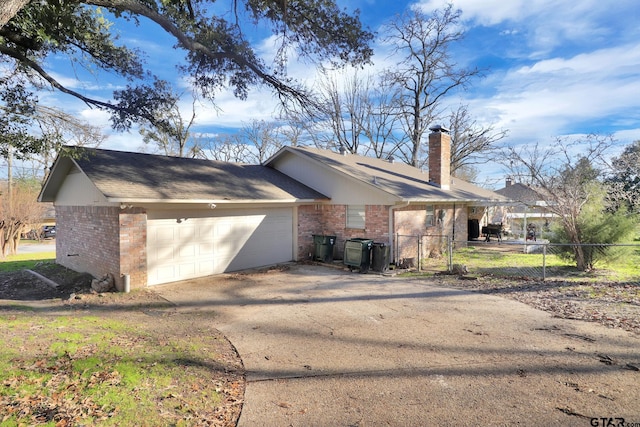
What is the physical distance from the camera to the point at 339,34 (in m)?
9.20

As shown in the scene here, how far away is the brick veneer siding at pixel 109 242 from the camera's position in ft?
28.9

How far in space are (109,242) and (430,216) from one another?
1203cm

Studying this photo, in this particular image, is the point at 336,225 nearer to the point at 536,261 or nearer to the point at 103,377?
the point at 536,261

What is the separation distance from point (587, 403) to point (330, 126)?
26.5 metres

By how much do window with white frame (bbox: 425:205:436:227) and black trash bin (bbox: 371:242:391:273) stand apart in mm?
3948

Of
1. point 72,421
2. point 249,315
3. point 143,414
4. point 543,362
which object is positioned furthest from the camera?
point 249,315

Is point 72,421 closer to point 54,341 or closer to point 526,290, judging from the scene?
point 54,341

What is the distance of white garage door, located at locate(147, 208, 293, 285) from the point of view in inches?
380

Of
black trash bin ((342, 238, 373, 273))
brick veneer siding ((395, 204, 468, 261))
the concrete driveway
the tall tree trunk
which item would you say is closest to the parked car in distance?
the concrete driveway

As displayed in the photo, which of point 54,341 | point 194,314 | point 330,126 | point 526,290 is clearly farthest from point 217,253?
point 330,126

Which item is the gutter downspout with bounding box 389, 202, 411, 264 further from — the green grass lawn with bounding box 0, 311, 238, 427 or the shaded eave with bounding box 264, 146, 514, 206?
the green grass lawn with bounding box 0, 311, 238, 427

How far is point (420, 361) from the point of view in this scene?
4973mm

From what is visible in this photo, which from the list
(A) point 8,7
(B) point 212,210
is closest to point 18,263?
(B) point 212,210

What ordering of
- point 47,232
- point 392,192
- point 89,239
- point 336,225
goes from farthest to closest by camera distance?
point 47,232
point 336,225
point 392,192
point 89,239
